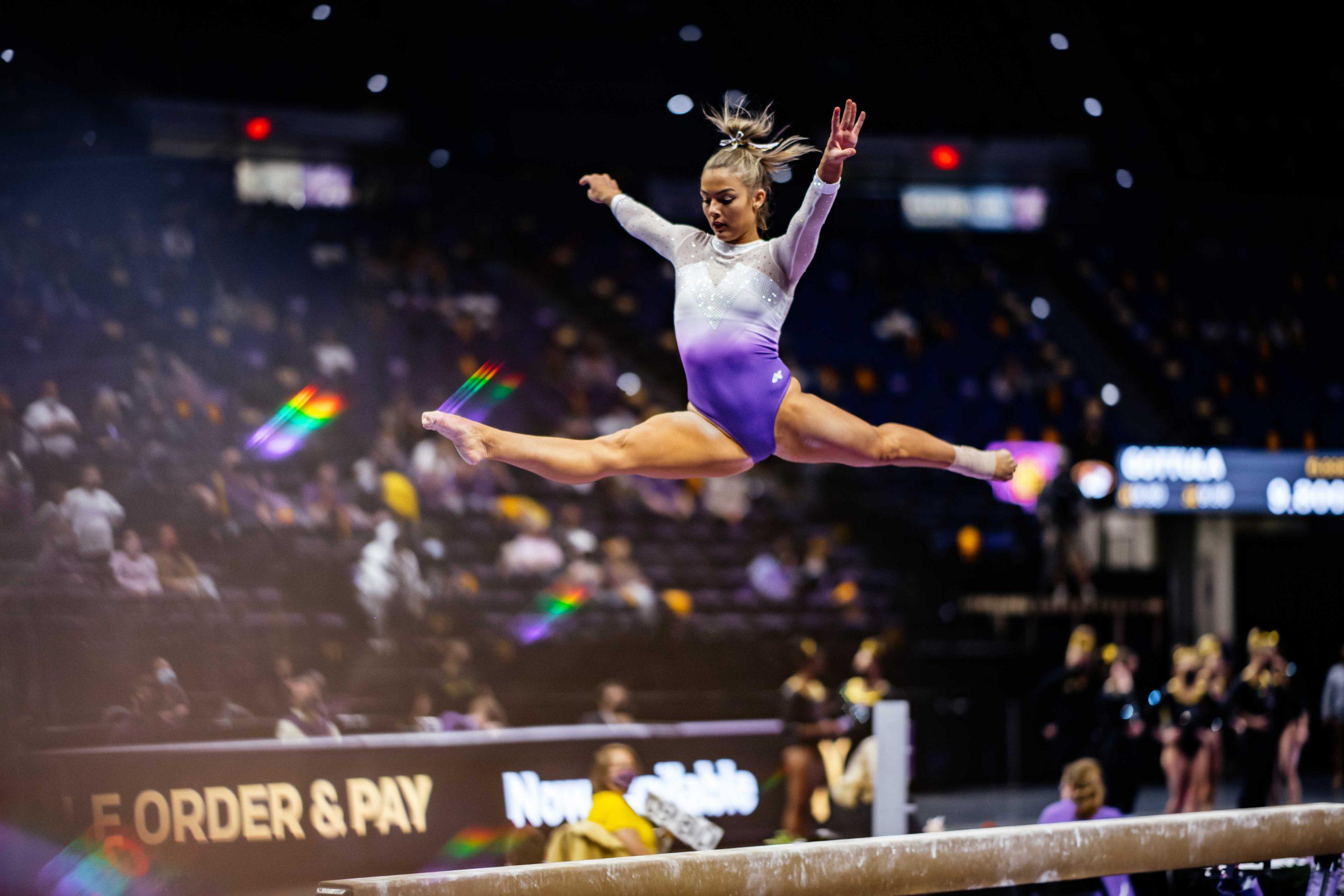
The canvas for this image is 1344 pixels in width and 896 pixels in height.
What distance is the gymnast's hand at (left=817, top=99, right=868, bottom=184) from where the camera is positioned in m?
3.21

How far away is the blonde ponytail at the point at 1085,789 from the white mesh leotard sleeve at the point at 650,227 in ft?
11.5

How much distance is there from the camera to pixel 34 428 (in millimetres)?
8164

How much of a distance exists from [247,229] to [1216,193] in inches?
414

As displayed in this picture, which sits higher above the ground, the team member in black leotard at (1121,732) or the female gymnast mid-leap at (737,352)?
the female gymnast mid-leap at (737,352)

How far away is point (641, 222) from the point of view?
12.5ft

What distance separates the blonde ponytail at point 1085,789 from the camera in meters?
5.86

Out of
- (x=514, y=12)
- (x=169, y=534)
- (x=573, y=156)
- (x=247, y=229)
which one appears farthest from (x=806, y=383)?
(x=169, y=534)

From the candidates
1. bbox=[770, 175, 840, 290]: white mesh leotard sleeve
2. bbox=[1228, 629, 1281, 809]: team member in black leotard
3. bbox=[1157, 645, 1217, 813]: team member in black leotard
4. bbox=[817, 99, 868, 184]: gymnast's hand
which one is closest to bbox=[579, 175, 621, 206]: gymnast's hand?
bbox=[770, 175, 840, 290]: white mesh leotard sleeve

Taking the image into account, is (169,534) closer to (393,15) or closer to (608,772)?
(608,772)

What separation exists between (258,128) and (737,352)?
32.6ft

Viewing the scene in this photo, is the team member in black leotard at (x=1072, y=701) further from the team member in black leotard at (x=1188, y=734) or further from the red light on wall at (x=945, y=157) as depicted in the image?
the red light on wall at (x=945, y=157)

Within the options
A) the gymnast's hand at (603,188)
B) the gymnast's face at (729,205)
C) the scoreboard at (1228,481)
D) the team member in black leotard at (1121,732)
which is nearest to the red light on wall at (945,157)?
the scoreboard at (1228,481)

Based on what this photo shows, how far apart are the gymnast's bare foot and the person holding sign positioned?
2.87 meters

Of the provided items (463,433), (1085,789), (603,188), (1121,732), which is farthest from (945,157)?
(463,433)
